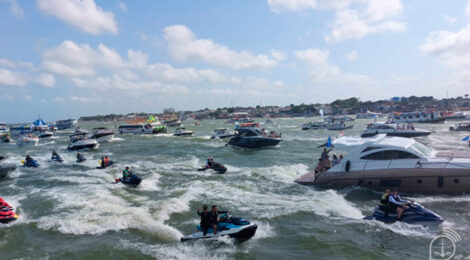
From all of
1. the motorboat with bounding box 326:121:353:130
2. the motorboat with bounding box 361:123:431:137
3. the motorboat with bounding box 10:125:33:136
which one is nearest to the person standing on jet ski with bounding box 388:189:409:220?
the motorboat with bounding box 361:123:431:137

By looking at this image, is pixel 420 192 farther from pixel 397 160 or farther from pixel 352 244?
pixel 352 244

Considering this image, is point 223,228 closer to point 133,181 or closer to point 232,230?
point 232,230

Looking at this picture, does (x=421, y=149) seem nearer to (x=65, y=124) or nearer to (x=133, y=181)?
(x=133, y=181)

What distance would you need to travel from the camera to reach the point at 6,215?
46.4 ft

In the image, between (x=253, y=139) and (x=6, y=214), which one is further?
(x=253, y=139)

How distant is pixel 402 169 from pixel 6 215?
17263 millimetres

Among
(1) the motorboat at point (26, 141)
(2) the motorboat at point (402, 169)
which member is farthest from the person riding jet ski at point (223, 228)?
(1) the motorboat at point (26, 141)

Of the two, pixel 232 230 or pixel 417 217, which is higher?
pixel 417 217

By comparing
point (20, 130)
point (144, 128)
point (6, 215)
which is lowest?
point (20, 130)

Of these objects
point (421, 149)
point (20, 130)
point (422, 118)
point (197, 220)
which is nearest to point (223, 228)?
point (197, 220)

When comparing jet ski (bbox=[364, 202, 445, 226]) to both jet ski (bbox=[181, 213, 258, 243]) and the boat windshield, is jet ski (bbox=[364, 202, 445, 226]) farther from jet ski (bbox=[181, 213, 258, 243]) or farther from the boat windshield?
jet ski (bbox=[181, 213, 258, 243])

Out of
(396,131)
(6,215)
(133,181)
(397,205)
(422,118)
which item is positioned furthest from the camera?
(422,118)

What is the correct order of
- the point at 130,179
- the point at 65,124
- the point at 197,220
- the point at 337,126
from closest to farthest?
the point at 197,220
the point at 130,179
the point at 337,126
the point at 65,124

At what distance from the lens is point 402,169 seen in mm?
14398
